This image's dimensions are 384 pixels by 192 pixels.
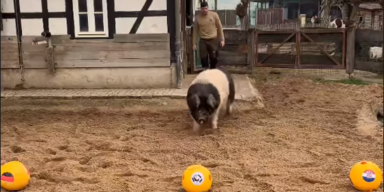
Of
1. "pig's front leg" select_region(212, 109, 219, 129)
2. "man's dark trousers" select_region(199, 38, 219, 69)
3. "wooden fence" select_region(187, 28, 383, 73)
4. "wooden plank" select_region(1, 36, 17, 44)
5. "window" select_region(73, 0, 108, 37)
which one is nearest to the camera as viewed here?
"pig's front leg" select_region(212, 109, 219, 129)

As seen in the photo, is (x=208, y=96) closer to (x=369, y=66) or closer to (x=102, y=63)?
(x=102, y=63)

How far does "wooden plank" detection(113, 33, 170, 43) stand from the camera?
340 inches

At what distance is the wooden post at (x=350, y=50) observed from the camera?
425 inches

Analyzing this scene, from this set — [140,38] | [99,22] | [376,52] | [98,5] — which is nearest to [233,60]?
[140,38]

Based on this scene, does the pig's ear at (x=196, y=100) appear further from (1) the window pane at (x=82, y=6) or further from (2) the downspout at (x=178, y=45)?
(1) the window pane at (x=82, y=6)

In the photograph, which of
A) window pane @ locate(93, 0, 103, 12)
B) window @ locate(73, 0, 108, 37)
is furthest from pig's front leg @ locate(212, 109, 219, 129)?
window pane @ locate(93, 0, 103, 12)

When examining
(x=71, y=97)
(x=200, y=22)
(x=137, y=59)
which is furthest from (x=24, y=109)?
(x=200, y=22)

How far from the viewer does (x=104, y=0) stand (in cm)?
862

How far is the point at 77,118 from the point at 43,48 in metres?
2.24

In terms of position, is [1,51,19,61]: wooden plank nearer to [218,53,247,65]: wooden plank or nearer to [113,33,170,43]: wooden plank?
[113,33,170,43]: wooden plank

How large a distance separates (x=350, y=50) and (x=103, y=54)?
236 inches

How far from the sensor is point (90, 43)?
875 cm

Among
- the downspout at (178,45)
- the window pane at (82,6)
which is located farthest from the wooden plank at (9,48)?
the downspout at (178,45)

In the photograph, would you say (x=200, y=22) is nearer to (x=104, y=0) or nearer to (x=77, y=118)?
(x=104, y=0)
